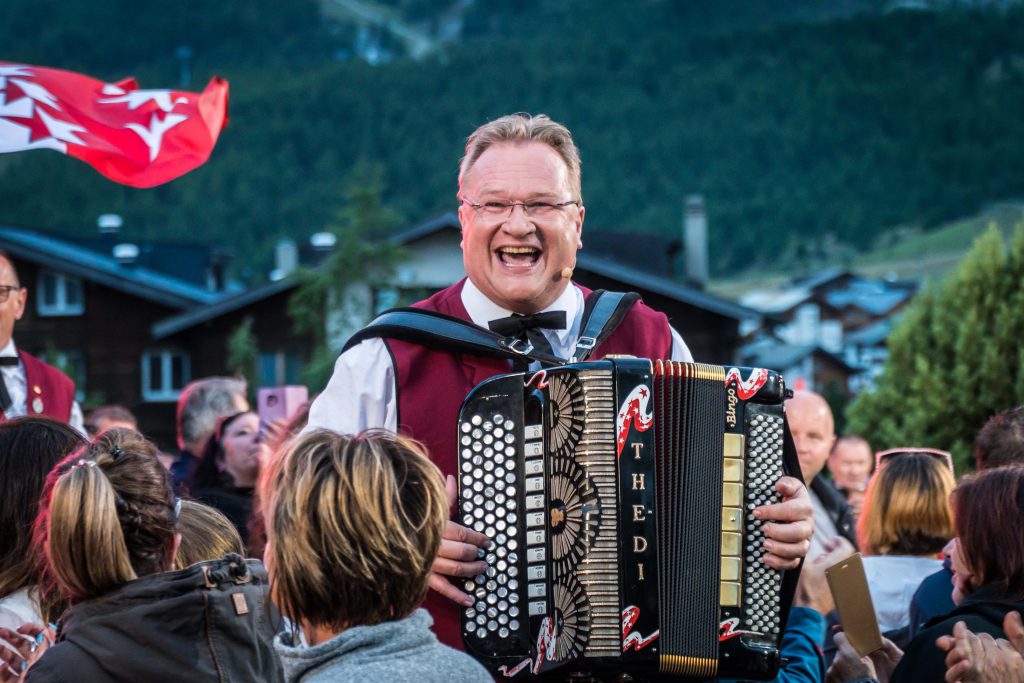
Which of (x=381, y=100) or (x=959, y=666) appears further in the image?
(x=381, y=100)

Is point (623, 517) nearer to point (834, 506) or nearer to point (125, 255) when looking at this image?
point (834, 506)

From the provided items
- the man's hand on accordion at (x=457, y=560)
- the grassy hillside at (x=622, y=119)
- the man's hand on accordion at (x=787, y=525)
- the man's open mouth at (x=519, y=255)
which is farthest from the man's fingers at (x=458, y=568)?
the grassy hillside at (x=622, y=119)

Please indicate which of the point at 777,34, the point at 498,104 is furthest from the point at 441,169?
the point at 777,34

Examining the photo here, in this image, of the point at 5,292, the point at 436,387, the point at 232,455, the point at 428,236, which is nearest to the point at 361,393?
the point at 436,387

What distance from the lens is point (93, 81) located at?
6664 millimetres

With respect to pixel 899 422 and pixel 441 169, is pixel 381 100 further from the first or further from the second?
pixel 899 422

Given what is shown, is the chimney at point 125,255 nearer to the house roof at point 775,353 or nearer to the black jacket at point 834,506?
the house roof at point 775,353

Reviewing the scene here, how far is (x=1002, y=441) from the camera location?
185 inches

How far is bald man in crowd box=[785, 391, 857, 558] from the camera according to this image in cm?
616

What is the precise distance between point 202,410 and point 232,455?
777 mm

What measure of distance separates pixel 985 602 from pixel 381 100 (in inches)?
4862

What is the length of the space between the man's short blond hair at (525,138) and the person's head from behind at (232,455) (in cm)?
266

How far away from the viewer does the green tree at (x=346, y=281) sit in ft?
94.9

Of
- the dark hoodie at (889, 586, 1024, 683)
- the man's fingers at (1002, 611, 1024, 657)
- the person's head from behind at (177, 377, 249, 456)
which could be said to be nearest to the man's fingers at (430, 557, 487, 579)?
the dark hoodie at (889, 586, 1024, 683)
